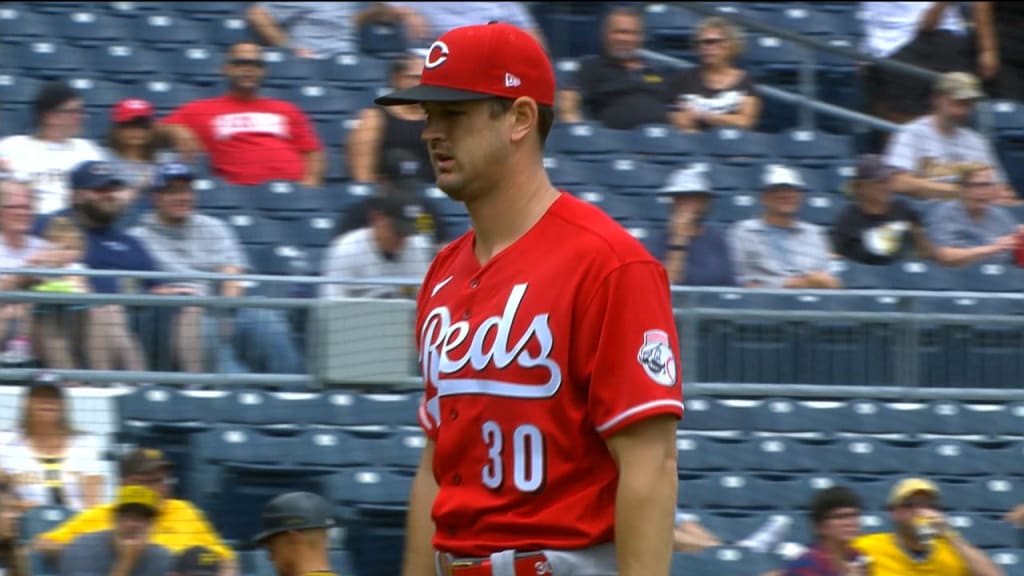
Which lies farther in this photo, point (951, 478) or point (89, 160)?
point (89, 160)

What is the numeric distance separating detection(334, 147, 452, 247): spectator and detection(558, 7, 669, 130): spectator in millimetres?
1185

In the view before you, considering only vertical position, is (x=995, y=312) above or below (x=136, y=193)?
below

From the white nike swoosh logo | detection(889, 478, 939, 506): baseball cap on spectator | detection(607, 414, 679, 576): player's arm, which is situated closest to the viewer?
detection(607, 414, 679, 576): player's arm

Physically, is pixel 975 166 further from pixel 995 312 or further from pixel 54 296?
pixel 54 296

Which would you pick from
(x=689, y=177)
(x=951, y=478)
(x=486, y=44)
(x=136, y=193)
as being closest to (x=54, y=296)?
(x=136, y=193)

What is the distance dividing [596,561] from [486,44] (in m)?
0.72

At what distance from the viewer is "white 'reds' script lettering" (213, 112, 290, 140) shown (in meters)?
7.40

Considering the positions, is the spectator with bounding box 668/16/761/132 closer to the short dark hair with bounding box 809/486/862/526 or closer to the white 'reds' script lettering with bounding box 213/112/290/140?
the white 'reds' script lettering with bounding box 213/112/290/140

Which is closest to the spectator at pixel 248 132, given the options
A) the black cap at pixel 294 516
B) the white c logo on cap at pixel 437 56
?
the black cap at pixel 294 516

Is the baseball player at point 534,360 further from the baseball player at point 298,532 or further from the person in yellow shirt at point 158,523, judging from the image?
the person in yellow shirt at point 158,523

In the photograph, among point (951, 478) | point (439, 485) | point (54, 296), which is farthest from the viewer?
point (951, 478)

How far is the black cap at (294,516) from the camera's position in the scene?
418cm

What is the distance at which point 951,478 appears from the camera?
20.4 ft

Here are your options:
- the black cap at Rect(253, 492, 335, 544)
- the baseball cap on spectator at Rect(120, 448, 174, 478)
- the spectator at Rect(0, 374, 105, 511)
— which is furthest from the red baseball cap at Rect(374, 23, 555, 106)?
the spectator at Rect(0, 374, 105, 511)
